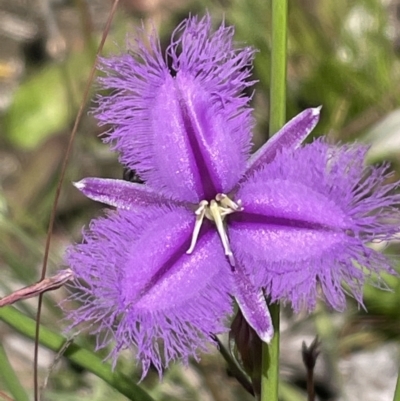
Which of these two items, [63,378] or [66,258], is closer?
[66,258]

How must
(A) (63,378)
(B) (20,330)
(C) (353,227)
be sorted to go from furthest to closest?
1. (A) (63,378)
2. (B) (20,330)
3. (C) (353,227)

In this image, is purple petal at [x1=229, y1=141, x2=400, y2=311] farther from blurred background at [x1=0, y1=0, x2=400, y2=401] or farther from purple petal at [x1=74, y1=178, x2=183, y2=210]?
blurred background at [x1=0, y1=0, x2=400, y2=401]

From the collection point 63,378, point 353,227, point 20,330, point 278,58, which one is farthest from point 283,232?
point 63,378

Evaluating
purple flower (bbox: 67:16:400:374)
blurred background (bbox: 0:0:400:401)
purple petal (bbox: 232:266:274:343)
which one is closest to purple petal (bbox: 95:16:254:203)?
purple flower (bbox: 67:16:400:374)

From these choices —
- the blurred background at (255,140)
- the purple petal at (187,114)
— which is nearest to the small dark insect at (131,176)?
the purple petal at (187,114)

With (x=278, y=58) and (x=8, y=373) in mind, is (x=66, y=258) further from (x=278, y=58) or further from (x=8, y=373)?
(x=278, y=58)
